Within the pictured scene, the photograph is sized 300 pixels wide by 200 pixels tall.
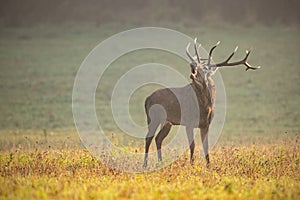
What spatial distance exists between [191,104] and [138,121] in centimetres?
1403

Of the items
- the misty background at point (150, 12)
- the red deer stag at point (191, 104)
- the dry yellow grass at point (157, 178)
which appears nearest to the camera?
the dry yellow grass at point (157, 178)

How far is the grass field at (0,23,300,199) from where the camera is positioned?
8852 millimetres

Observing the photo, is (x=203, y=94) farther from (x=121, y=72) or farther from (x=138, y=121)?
(x=121, y=72)

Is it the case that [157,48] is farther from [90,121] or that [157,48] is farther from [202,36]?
[90,121]

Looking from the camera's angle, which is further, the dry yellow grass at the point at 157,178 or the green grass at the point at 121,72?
the green grass at the point at 121,72

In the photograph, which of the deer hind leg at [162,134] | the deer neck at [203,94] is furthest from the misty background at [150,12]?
the deer neck at [203,94]

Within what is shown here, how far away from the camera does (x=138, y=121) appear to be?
87.8ft

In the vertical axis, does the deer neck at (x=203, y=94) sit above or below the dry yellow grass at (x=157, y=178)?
above

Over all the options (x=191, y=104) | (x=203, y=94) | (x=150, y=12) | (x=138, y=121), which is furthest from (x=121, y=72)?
(x=203, y=94)

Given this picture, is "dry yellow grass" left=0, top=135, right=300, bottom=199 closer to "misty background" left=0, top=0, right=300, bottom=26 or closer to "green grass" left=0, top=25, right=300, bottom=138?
"green grass" left=0, top=25, right=300, bottom=138

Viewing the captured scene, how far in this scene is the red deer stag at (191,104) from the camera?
1243 centimetres

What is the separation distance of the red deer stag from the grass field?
29.2 inches

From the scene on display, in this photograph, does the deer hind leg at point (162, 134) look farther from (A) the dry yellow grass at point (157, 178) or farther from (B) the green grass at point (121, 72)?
(B) the green grass at point (121, 72)

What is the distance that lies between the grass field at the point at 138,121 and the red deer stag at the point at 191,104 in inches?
29.2
